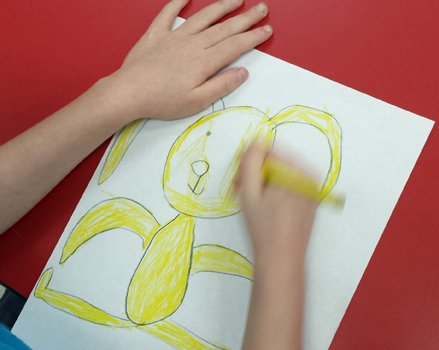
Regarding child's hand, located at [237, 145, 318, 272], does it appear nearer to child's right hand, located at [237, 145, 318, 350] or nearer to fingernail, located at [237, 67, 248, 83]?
child's right hand, located at [237, 145, 318, 350]

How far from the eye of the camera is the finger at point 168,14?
541mm

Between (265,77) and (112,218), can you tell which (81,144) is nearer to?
(112,218)

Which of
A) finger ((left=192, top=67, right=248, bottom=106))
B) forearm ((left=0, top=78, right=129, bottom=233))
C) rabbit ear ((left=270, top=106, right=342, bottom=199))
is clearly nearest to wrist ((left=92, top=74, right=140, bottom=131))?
forearm ((left=0, top=78, right=129, bottom=233))

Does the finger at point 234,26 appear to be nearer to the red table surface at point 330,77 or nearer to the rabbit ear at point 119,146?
the red table surface at point 330,77

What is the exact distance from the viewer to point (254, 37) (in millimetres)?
499

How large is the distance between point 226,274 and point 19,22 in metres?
0.56

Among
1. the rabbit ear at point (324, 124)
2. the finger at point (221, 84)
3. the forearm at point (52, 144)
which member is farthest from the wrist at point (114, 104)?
the rabbit ear at point (324, 124)

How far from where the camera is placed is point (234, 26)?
1.69 feet

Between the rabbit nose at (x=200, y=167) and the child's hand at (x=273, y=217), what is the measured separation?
0.08m

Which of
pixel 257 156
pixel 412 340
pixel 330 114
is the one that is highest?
pixel 330 114

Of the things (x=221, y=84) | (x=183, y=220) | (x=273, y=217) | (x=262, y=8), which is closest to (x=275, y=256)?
(x=273, y=217)

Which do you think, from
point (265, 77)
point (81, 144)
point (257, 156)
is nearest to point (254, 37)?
point (265, 77)

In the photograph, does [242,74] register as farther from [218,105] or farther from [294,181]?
[294,181]

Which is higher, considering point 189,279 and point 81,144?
point 81,144
